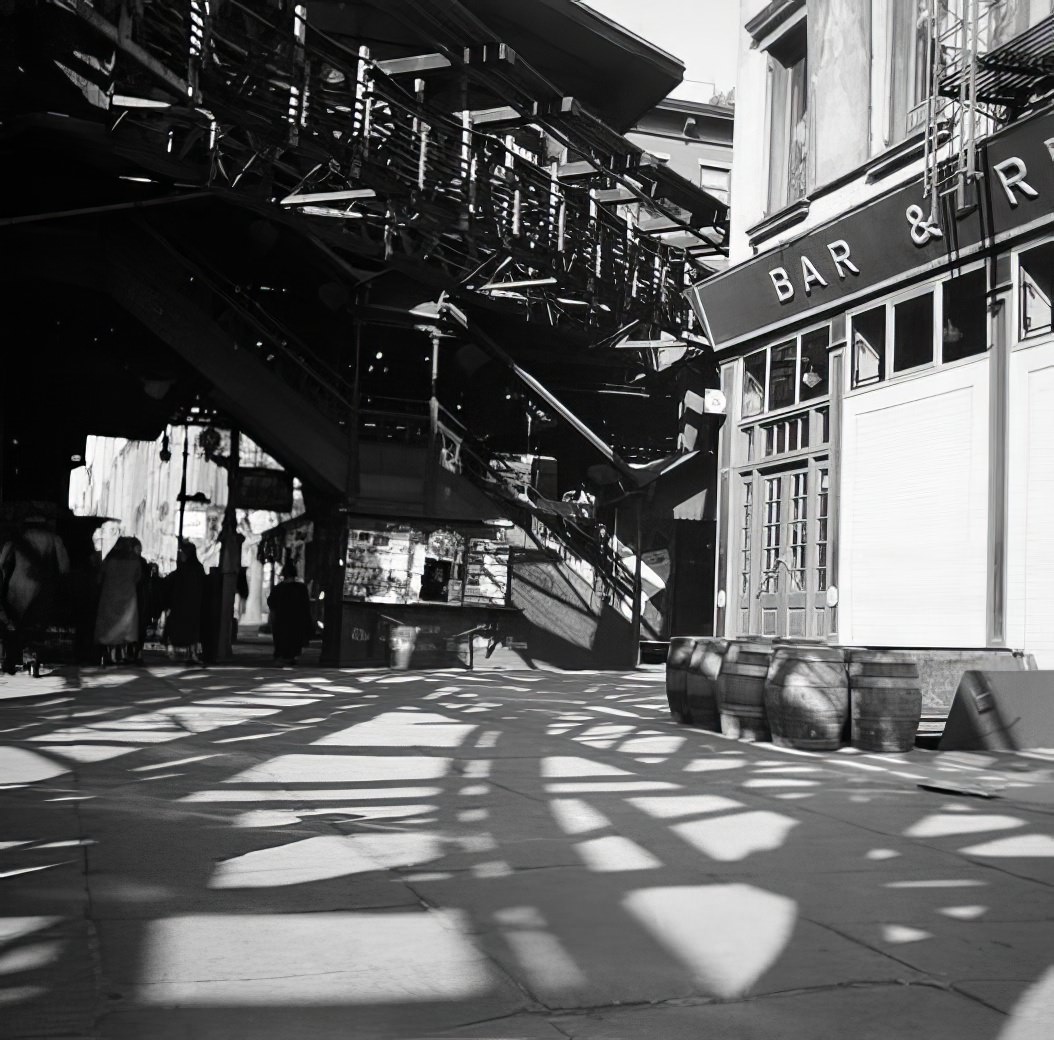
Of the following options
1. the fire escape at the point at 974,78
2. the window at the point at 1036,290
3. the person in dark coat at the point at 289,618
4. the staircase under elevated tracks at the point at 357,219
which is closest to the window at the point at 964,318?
the window at the point at 1036,290

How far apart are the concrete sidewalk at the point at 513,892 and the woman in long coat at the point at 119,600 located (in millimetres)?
9205

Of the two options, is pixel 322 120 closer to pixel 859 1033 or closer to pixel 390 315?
pixel 390 315

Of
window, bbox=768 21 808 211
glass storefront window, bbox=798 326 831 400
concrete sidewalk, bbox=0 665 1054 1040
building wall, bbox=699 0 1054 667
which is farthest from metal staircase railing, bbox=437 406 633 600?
concrete sidewalk, bbox=0 665 1054 1040

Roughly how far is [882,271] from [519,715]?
7095 mm

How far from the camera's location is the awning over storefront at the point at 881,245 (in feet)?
43.5

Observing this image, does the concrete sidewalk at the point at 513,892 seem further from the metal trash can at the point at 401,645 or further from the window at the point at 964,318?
the metal trash can at the point at 401,645

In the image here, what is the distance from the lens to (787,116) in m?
18.8

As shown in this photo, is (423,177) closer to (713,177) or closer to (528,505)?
(528,505)

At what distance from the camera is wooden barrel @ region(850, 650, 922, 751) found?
36.3 ft

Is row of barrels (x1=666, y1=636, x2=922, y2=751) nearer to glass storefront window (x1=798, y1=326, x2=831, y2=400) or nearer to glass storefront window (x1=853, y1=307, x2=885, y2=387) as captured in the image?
glass storefront window (x1=853, y1=307, x2=885, y2=387)

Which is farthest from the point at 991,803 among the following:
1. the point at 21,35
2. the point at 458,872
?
the point at 21,35

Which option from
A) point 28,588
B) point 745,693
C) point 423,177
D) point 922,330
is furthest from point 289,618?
point 745,693

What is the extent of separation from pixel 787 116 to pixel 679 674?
31.7 feet

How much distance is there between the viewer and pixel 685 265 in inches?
1049
